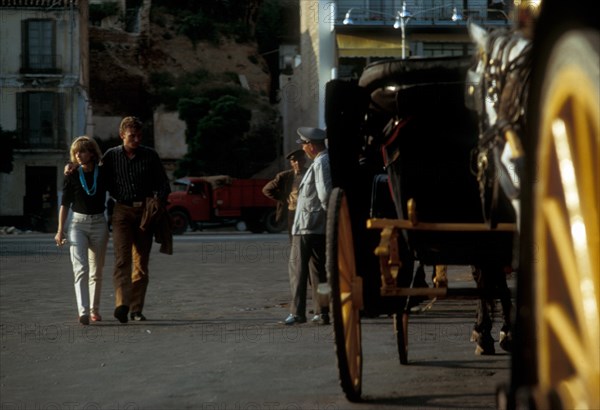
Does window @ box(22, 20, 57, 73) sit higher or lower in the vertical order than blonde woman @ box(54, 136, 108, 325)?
higher

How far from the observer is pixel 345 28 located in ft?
142

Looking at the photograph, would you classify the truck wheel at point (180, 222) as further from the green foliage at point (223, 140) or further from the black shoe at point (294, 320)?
the black shoe at point (294, 320)

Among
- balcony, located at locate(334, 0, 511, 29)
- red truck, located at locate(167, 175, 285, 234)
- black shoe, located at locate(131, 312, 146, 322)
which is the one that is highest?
balcony, located at locate(334, 0, 511, 29)

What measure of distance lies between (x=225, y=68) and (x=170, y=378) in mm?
88878

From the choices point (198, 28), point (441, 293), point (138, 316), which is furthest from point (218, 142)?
point (441, 293)

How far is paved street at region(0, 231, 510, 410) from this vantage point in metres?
6.52

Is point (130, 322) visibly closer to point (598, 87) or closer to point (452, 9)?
point (598, 87)

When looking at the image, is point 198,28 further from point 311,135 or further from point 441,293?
point 441,293

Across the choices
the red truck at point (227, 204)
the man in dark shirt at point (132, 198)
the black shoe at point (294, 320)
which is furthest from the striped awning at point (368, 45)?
the black shoe at point (294, 320)

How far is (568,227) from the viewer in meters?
1.94

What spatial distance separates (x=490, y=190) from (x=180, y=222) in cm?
3909

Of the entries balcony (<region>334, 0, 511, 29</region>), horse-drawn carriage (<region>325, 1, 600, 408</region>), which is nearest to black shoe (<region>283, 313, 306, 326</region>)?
horse-drawn carriage (<region>325, 1, 600, 408</region>)

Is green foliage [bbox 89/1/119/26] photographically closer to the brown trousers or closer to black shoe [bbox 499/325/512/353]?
the brown trousers

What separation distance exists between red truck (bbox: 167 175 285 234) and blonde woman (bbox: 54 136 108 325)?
3277cm
